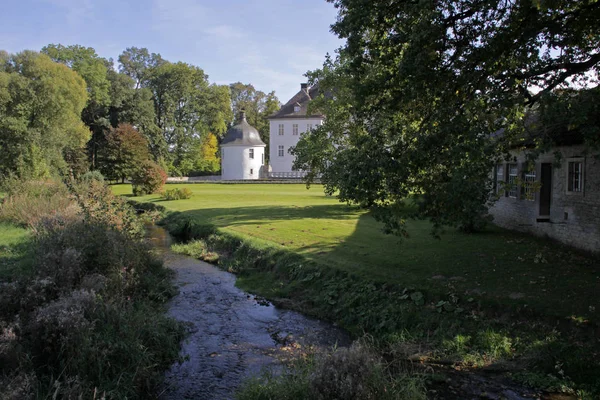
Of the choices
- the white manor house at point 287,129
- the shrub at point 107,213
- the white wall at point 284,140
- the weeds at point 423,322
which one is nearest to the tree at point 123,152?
the white manor house at point 287,129

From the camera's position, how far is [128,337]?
7.11 metres

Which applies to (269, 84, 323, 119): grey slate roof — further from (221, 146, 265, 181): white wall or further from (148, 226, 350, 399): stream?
(148, 226, 350, 399): stream

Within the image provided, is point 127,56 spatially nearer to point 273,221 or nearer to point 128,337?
point 273,221

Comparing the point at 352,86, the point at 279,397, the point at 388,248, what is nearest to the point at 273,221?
the point at 388,248

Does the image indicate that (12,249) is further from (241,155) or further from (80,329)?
(241,155)

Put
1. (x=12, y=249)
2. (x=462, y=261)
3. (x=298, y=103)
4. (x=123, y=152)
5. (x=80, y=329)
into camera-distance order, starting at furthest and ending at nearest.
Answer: (x=298, y=103) < (x=123, y=152) < (x=12, y=249) < (x=462, y=261) < (x=80, y=329)

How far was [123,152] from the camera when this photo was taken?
45000 millimetres

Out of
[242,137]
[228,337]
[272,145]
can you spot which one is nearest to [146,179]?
[242,137]

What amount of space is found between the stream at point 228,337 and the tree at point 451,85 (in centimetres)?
295

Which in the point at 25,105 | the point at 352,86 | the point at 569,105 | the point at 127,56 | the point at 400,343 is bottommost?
the point at 400,343

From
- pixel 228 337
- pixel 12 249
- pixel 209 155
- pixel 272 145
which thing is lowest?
pixel 228 337

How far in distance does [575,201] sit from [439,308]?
764 cm

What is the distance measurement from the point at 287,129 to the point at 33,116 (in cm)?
3704

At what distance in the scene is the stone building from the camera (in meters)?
63.2
